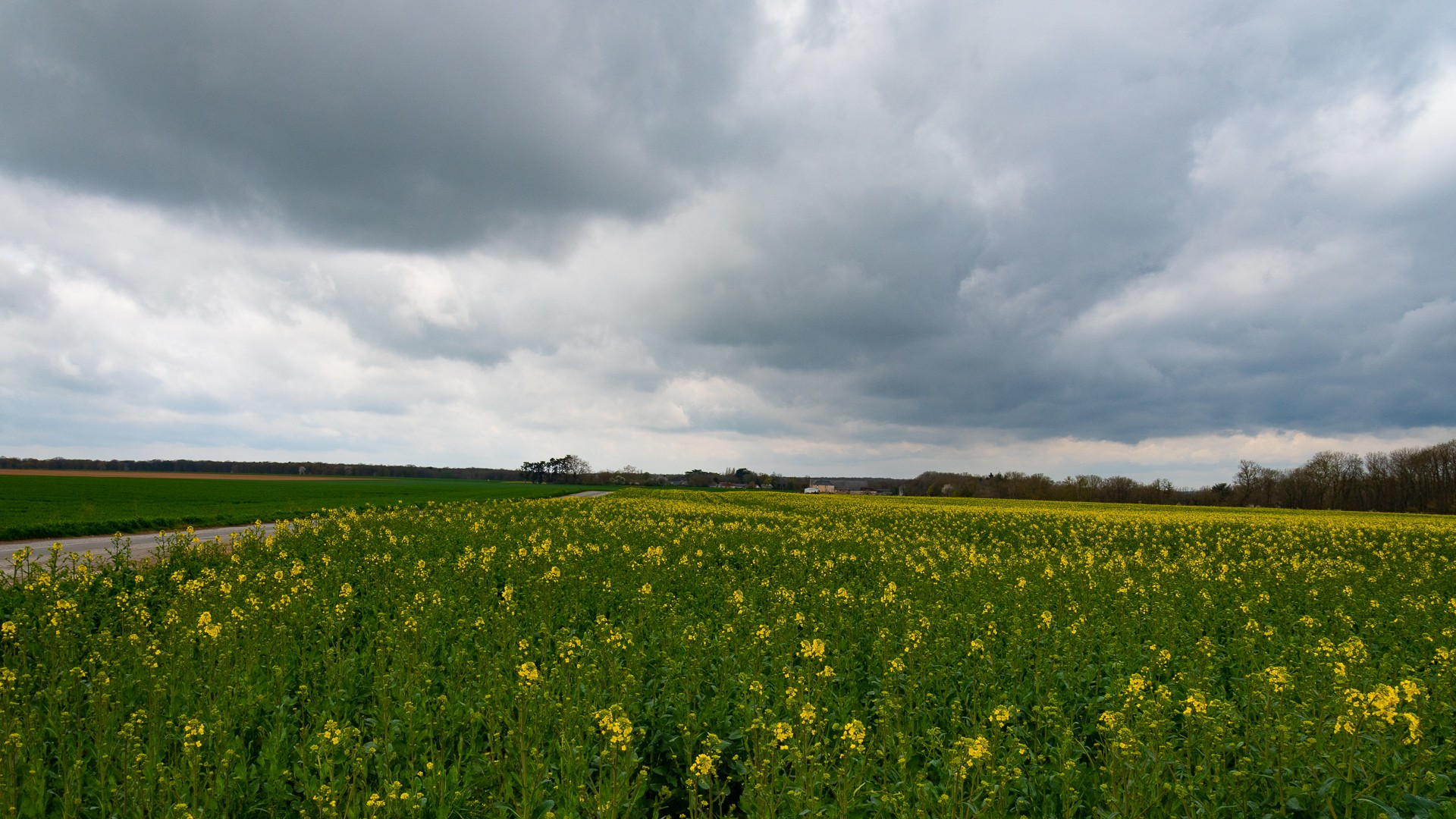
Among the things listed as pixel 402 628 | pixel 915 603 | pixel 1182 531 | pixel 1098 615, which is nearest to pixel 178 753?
pixel 402 628

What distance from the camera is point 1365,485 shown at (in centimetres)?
8638

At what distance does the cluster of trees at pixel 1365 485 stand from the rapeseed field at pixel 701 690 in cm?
9344

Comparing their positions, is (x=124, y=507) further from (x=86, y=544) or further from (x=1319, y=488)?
(x=1319, y=488)

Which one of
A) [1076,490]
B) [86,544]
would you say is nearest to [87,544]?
[86,544]

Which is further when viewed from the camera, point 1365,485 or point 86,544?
point 1365,485

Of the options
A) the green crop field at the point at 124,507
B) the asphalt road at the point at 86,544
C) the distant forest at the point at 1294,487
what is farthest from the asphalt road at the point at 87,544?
the distant forest at the point at 1294,487

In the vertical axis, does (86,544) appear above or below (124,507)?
above

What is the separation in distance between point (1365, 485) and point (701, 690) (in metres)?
117

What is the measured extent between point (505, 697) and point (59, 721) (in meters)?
3.58

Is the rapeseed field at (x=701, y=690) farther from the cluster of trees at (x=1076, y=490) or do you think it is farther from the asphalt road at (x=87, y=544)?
the cluster of trees at (x=1076, y=490)

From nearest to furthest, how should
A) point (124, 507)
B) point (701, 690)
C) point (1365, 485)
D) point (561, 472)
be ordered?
1. point (701, 690)
2. point (124, 507)
3. point (1365, 485)
4. point (561, 472)

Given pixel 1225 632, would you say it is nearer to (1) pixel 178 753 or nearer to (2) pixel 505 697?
(2) pixel 505 697

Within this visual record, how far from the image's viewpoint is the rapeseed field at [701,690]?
4.33 meters

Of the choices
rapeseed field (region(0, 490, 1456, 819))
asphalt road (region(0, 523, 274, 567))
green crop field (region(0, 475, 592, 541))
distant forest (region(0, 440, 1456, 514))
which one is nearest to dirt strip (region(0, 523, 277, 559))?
asphalt road (region(0, 523, 274, 567))
